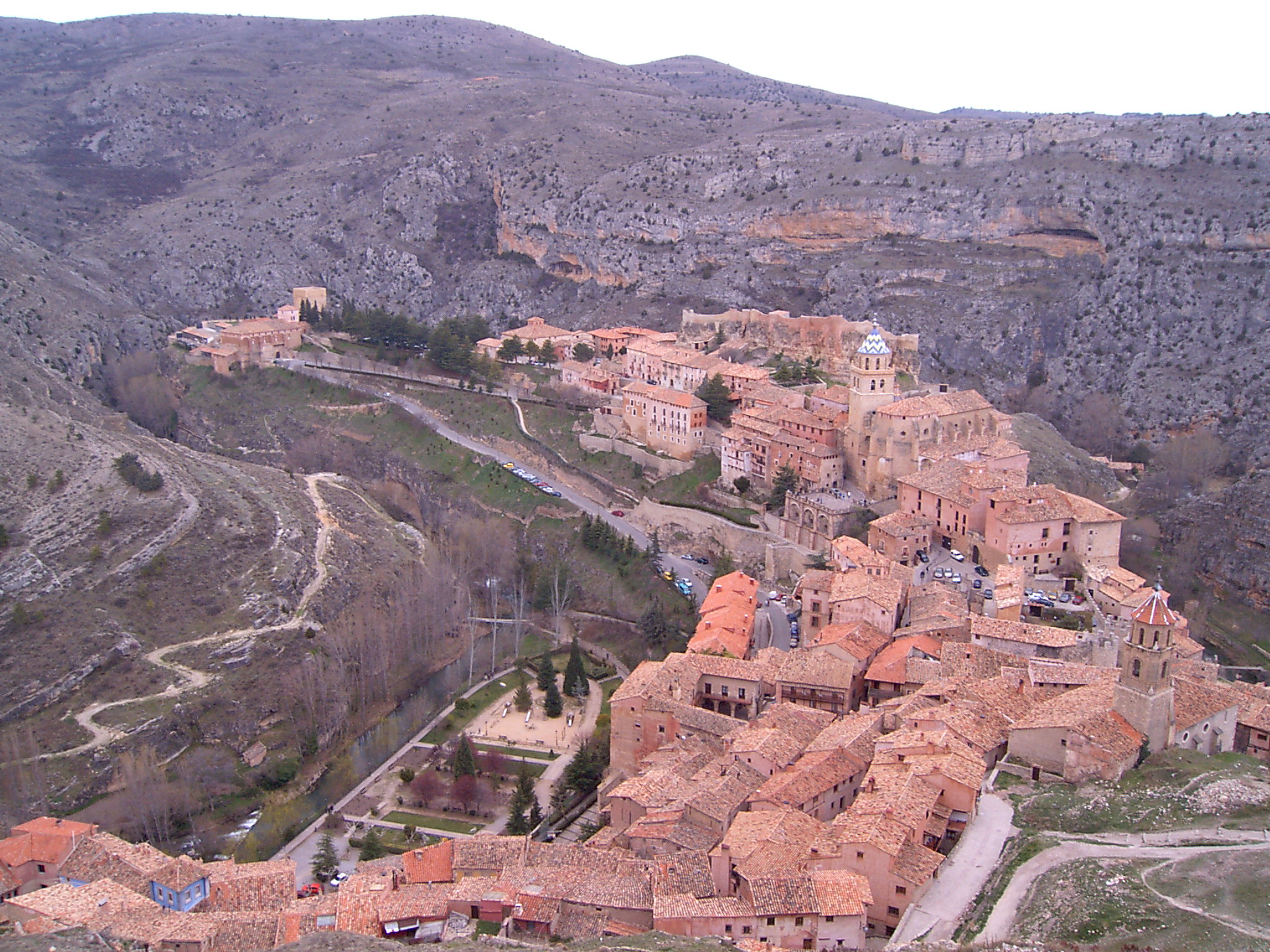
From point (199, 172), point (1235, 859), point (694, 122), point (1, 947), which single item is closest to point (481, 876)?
point (1, 947)

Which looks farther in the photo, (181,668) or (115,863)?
(181,668)

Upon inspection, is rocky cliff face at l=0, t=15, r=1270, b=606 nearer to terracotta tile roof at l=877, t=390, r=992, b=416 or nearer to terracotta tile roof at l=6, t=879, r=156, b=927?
terracotta tile roof at l=877, t=390, r=992, b=416

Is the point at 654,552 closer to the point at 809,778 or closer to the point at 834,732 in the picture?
the point at 834,732

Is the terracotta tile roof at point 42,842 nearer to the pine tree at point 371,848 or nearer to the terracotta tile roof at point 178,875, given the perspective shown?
the terracotta tile roof at point 178,875

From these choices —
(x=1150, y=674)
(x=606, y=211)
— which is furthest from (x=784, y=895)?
(x=606, y=211)

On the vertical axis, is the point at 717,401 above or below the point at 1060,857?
above

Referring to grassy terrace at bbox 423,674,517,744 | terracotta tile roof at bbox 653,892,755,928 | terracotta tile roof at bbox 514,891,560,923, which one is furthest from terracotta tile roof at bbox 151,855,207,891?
grassy terrace at bbox 423,674,517,744

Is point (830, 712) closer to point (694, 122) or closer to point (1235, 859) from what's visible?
point (1235, 859)

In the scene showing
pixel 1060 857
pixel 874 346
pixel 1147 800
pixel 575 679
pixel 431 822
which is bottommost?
pixel 431 822
